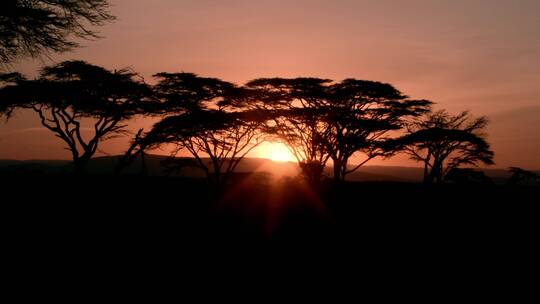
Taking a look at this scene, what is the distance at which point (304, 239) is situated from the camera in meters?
9.72

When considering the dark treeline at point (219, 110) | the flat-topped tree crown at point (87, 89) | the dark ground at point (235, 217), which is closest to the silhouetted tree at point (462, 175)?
the dark treeline at point (219, 110)

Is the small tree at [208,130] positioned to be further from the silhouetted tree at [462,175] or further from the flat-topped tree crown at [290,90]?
the silhouetted tree at [462,175]

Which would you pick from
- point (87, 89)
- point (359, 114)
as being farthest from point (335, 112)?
point (87, 89)

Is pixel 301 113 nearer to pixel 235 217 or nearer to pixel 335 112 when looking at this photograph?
pixel 335 112

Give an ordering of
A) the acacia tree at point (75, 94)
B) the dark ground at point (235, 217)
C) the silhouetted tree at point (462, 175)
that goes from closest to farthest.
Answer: the dark ground at point (235, 217), the acacia tree at point (75, 94), the silhouetted tree at point (462, 175)

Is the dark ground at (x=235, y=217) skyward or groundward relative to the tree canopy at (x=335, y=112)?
groundward

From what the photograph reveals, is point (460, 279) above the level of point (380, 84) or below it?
below

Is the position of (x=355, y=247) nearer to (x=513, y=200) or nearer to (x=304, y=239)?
(x=304, y=239)

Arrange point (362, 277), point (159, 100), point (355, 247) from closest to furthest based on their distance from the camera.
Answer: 1. point (362, 277)
2. point (355, 247)
3. point (159, 100)

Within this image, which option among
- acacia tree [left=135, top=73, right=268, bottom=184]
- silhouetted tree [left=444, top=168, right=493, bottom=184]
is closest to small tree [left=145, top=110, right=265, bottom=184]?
acacia tree [left=135, top=73, right=268, bottom=184]

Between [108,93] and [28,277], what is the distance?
800 inches

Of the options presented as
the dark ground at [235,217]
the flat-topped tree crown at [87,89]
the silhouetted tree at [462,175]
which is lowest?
the dark ground at [235,217]

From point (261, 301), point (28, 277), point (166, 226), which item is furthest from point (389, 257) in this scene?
point (28, 277)

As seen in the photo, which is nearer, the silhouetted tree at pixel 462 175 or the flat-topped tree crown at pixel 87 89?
the flat-topped tree crown at pixel 87 89
